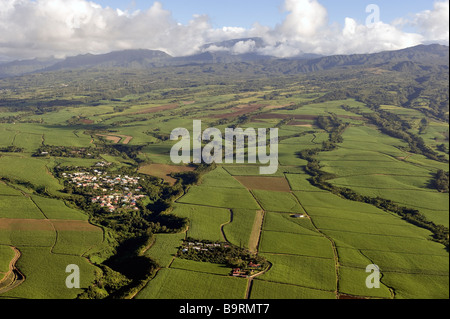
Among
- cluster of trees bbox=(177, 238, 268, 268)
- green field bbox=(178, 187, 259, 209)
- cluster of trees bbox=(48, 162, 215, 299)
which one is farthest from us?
green field bbox=(178, 187, 259, 209)

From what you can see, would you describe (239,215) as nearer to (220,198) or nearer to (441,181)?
(220,198)

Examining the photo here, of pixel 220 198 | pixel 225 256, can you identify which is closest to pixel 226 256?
pixel 225 256

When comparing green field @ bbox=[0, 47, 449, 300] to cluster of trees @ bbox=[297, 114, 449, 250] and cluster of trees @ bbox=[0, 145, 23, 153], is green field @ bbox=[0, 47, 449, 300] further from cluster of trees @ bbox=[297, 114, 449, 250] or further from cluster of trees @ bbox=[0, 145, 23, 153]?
cluster of trees @ bbox=[0, 145, 23, 153]

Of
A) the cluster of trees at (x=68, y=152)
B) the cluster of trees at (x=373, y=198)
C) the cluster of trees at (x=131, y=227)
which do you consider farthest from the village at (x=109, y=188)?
the cluster of trees at (x=373, y=198)

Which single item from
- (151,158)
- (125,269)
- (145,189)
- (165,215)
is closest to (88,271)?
(125,269)

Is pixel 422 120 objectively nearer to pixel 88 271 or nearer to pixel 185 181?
pixel 185 181

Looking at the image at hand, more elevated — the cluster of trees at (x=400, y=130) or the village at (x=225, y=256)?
the cluster of trees at (x=400, y=130)

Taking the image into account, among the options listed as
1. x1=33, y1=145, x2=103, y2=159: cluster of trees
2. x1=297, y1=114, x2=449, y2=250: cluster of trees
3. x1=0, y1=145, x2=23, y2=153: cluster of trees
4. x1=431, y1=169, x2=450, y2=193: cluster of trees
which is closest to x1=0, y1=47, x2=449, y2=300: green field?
x1=297, y1=114, x2=449, y2=250: cluster of trees

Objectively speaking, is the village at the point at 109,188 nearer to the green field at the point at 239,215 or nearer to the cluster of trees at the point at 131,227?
the green field at the point at 239,215
